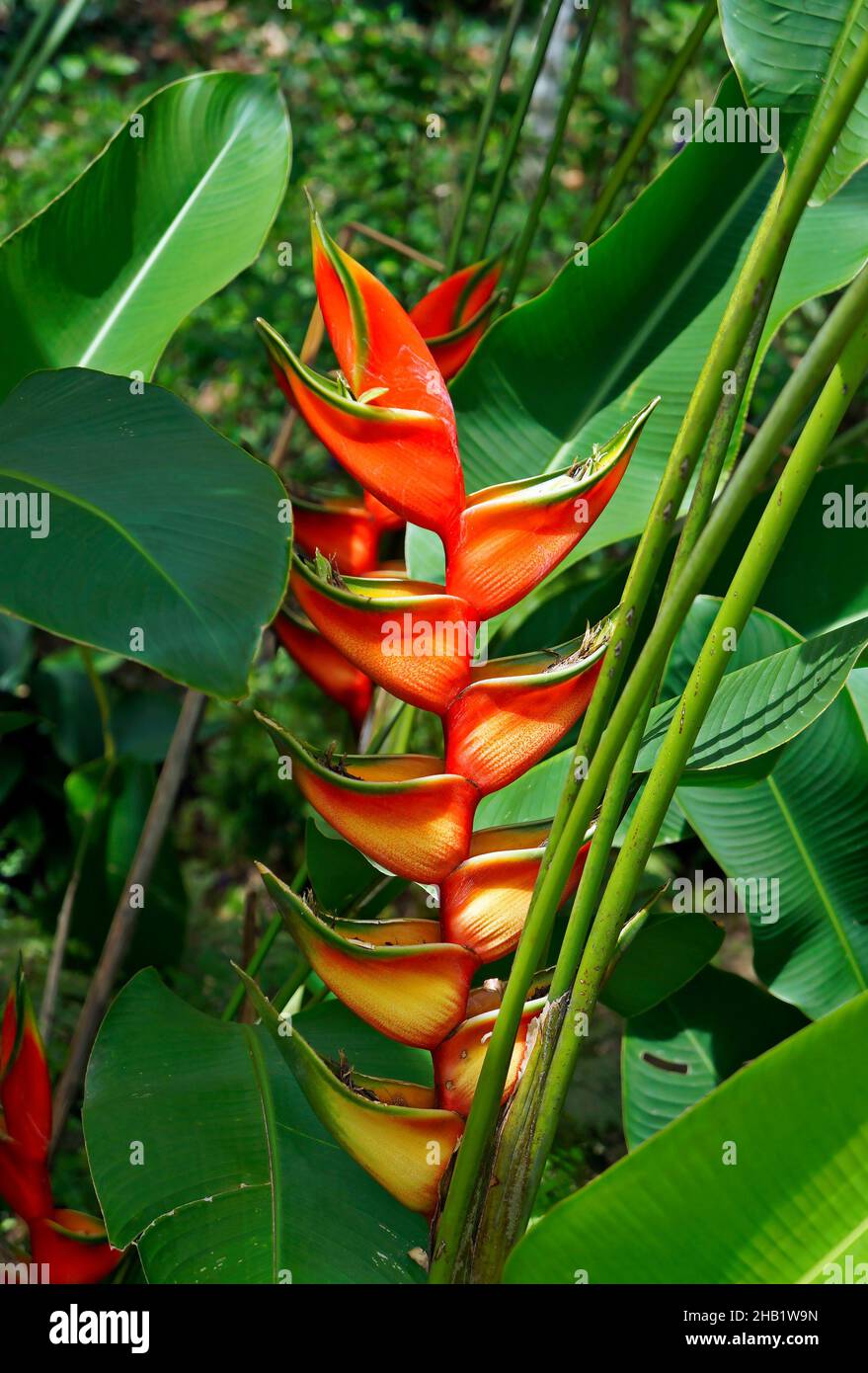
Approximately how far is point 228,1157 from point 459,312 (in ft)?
2.17

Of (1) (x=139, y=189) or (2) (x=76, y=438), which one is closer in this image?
(2) (x=76, y=438)

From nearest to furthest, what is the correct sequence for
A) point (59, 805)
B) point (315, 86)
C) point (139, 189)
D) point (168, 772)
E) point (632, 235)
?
point (632, 235) → point (139, 189) → point (168, 772) → point (59, 805) → point (315, 86)

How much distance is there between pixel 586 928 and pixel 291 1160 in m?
0.24

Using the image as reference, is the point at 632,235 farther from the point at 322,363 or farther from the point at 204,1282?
the point at 322,363

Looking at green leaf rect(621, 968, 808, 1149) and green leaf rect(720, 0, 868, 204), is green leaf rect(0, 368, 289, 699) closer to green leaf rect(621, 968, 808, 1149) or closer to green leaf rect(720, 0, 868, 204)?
green leaf rect(720, 0, 868, 204)

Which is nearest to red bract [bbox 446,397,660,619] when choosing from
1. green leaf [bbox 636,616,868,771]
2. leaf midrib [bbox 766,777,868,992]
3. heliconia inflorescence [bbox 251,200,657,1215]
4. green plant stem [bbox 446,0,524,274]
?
heliconia inflorescence [bbox 251,200,657,1215]

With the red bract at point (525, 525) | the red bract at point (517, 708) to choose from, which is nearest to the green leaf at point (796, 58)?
the red bract at point (525, 525)

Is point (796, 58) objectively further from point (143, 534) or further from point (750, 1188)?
point (750, 1188)

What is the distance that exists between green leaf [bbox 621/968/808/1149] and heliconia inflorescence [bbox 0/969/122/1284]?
402 millimetres

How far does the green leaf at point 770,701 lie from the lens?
1.91 ft

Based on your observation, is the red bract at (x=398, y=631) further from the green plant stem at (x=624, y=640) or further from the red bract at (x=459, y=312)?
the red bract at (x=459, y=312)

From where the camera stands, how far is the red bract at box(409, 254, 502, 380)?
896mm
